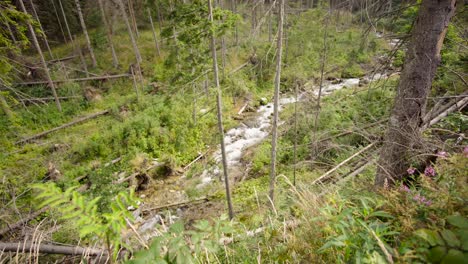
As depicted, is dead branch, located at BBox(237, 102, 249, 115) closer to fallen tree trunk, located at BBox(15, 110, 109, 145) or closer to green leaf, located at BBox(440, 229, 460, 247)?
fallen tree trunk, located at BBox(15, 110, 109, 145)

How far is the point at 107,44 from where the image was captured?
949 inches

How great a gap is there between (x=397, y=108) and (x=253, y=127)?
12883 millimetres

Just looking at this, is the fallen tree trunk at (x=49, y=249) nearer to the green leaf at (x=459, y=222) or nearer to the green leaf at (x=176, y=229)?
the green leaf at (x=176, y=229)

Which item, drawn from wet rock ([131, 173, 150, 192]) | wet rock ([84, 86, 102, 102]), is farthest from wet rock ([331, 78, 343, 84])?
wet rock ([84, 86, 102, 102])

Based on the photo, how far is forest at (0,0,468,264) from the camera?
165 centimetres

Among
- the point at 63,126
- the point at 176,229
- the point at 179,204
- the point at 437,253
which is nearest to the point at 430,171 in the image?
the point at 437,253

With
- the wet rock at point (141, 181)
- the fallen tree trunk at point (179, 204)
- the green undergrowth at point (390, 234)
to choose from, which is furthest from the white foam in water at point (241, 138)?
the green undergrowth at point (390, 234)

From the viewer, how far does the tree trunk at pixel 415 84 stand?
9.08 feet

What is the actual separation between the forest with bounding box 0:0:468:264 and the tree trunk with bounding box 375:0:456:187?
2 cm

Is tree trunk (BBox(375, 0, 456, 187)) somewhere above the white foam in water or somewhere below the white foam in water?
above

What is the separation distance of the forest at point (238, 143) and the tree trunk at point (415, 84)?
0.06 feet

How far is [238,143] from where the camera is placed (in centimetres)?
1439

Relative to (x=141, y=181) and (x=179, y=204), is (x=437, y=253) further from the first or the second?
(x=141, y=181)

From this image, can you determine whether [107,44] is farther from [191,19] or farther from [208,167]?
[191,19]
